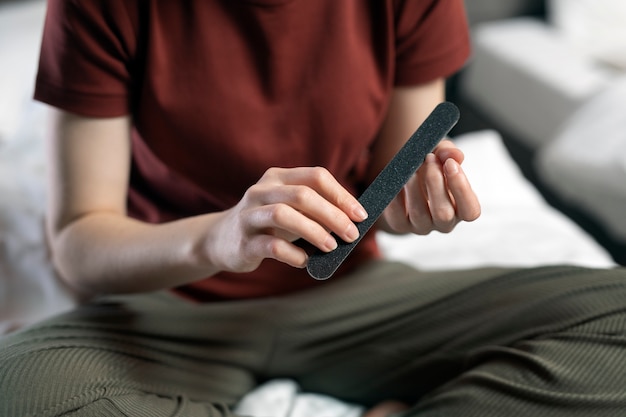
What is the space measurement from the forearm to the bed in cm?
15

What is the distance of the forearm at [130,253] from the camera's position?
1.85 ft

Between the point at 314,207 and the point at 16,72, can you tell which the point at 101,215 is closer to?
the point at 314,207

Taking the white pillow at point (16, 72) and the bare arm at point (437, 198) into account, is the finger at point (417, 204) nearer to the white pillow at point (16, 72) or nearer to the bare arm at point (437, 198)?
the bare arm at point (437, 198)

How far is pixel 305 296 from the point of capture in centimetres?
71

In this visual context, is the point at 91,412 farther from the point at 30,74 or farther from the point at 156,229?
the point at 30,74

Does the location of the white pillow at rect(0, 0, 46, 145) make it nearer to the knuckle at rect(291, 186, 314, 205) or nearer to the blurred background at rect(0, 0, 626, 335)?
the blurred background at rect(0, 0, 626, 335)

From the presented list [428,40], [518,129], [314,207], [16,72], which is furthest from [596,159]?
[16,72]

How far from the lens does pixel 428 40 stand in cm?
68

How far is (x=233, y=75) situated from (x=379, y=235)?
41 centimetres

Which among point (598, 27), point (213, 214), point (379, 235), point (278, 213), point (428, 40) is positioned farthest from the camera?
point (598, 27)

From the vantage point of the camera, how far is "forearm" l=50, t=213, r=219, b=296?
1.85ft

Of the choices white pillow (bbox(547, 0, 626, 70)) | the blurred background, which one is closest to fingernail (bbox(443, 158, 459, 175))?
the blurred background

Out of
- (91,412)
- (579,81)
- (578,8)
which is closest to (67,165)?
(91,412)

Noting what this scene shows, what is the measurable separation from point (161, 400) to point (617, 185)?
715 millimetres
